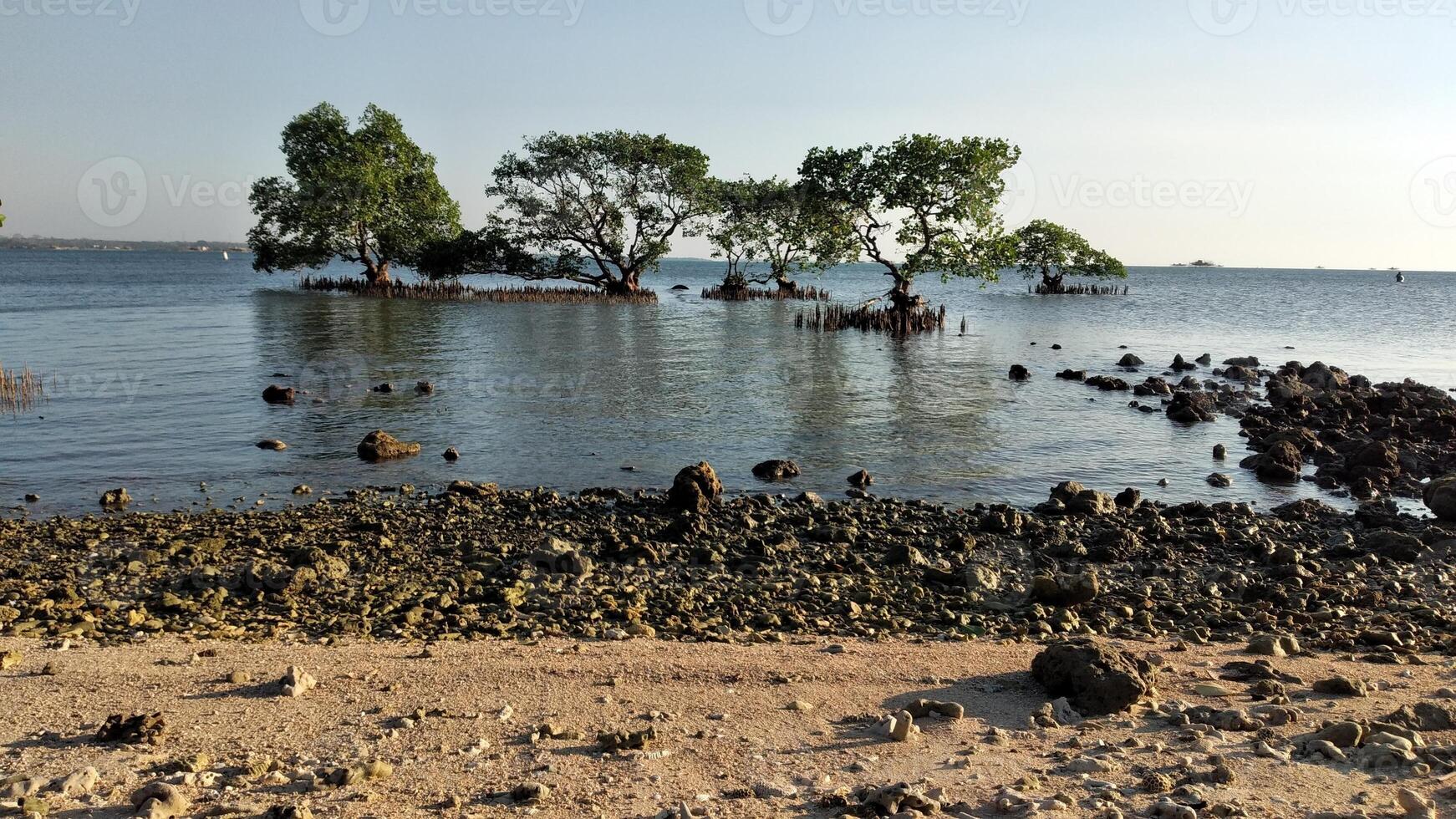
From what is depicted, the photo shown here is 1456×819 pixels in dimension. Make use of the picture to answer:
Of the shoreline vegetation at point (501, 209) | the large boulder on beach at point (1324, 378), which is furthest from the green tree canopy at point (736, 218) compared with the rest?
the large boulder on beach at point (1324, 378)

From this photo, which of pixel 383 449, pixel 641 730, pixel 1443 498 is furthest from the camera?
pixel 383 449

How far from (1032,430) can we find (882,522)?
881cm

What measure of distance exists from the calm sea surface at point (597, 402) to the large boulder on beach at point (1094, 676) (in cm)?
719

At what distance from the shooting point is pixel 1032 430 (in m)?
19.3

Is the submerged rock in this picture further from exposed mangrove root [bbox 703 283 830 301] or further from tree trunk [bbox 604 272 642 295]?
exposed mangrove root [bbox 703 283 830 301]

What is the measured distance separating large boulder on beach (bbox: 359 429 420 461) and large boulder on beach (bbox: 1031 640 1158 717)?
39.2 ft

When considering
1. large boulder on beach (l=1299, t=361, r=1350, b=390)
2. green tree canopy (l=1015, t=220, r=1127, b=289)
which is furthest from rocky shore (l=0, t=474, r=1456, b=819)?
green tree canopy (l=1015, t=220, r=1127, b=289)

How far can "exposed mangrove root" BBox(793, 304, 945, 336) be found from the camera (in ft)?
150

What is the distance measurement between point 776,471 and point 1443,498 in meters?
9.19

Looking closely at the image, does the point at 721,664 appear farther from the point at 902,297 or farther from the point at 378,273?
the point at 378,273

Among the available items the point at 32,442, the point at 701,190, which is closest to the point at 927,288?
the point at 701,190

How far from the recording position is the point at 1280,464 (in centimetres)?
1523

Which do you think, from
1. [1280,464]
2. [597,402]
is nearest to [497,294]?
[597,402]

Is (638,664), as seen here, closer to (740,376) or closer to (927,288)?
(740,376)
